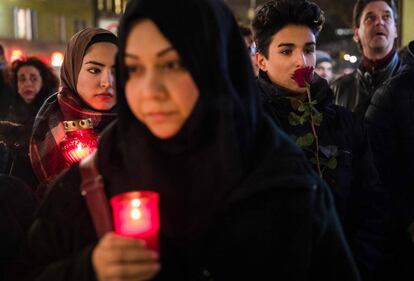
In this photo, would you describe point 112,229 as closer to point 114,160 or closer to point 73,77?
point 114,160

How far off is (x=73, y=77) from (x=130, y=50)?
1591mm

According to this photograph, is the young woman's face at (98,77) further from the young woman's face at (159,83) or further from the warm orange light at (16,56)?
the warm orange light at (16,56)

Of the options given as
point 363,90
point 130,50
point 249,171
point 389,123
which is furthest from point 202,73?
point 363,90

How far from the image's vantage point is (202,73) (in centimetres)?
152

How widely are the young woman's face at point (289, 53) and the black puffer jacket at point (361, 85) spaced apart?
123 centimetres

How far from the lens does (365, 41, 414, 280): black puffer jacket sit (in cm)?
304

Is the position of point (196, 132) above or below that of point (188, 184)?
above

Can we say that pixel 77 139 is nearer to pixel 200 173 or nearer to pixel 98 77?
pixel 98 77

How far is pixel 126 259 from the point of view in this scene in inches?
51.7

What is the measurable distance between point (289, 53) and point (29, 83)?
366cm

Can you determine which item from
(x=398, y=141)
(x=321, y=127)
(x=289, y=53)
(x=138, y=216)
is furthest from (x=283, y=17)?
(x=138, y=216)

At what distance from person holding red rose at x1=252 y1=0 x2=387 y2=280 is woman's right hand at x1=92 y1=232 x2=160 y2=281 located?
4.61ft

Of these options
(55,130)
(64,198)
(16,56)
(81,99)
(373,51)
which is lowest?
(64,198)

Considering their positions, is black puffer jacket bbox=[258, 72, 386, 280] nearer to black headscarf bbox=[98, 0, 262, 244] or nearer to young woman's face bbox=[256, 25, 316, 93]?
young woman's face bbox=[256, 25, 316, 93]
